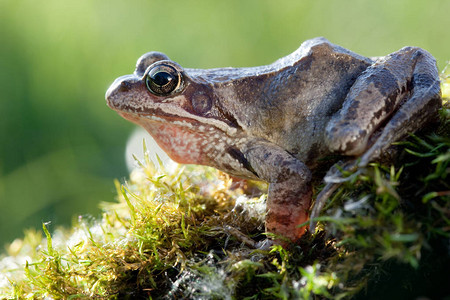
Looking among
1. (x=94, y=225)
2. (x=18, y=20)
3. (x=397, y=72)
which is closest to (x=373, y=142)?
(x=397, y=72)

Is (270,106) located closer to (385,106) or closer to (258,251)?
(385,106)

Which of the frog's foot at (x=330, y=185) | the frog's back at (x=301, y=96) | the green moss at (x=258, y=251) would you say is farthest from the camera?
the frog's back at (x=301, y=96)

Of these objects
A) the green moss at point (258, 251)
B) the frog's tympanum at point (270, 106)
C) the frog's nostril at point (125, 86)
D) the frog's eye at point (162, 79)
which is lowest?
the green moss at point (258, 251)

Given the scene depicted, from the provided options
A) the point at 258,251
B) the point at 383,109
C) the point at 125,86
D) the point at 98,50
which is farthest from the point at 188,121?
the point at 98,50

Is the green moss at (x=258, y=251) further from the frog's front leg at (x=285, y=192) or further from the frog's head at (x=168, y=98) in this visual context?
the frog's head at (x=168, y=98)

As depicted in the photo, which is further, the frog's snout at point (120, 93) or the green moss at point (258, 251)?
the frog's snout at point (120, 93)

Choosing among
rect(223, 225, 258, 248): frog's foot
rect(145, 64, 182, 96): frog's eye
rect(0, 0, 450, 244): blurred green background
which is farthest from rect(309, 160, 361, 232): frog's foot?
rect(0, 0, 450, 244): blurred green background

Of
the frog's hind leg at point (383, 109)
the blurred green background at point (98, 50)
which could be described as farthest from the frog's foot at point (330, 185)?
the blurred green background at point (98, 50)
